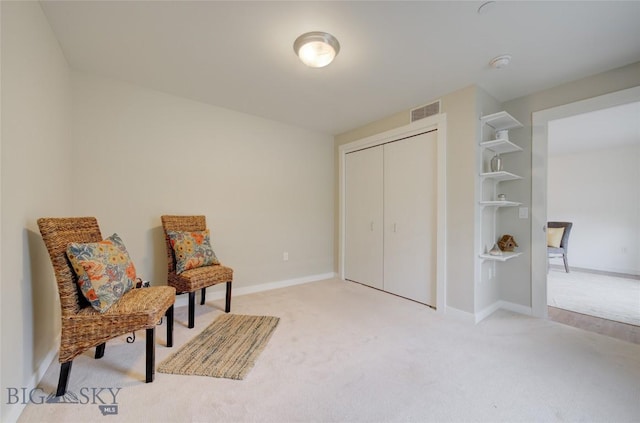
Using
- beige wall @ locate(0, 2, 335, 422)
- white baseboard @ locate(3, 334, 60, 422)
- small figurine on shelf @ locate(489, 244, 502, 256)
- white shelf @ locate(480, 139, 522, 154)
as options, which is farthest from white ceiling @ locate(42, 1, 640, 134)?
white baseboard @ locate(3, 334, 60, 422)

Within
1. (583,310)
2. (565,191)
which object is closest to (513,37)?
(583,310)

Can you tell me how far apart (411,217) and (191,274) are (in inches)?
97.3

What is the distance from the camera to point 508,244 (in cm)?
279

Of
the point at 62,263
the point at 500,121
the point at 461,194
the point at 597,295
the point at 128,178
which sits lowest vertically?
the point at 597,295

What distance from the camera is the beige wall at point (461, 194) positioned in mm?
2559

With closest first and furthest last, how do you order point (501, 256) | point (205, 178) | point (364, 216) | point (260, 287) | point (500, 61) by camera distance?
1. point (500, 61)
2. point (501, 256)
3. point (205, 178)
4. point (260, 287)
5. point (364, 216)

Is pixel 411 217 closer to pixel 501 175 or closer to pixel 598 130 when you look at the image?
pixel 501 175

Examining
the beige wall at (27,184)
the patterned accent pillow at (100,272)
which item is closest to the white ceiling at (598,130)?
the patterned accent pillow at (100,272)

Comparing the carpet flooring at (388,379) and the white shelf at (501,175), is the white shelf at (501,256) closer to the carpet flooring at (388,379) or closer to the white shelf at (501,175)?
the carpet flooring at (388,379)

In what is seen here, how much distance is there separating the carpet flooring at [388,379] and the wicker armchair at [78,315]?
0.26 metres

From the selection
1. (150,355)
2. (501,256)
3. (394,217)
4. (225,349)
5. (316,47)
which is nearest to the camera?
(150,355)

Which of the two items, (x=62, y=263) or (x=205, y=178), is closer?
(x=62, y=263)

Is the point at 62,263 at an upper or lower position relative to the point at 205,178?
lower

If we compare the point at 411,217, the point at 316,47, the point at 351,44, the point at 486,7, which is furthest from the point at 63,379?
the point at 486,7
